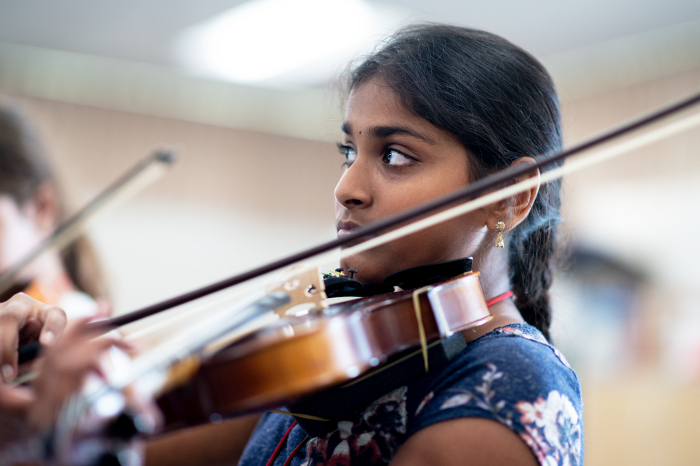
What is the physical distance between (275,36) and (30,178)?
1807 mm

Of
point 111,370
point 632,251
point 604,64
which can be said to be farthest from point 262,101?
point 111,370

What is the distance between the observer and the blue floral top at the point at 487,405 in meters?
0.54

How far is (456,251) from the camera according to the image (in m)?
0.77

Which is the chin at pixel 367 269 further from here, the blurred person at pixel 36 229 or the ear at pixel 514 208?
the blurred person at pixel 36 229

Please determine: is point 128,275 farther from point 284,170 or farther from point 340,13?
point 340,13

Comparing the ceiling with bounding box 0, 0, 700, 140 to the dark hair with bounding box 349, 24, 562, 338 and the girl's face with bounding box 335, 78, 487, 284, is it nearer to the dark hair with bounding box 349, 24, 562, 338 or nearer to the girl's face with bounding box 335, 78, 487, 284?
the dark hair with bounding box 349, 24, 562, 338

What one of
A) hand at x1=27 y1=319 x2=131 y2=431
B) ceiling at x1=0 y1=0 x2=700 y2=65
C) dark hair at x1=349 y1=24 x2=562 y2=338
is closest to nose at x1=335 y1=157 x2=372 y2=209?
dark hair at x1=349 y1=24 x2=562 y2=338

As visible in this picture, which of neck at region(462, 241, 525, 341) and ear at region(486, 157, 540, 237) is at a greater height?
ear at region(486, 157, 540, 237)

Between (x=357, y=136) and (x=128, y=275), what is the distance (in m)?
3.05

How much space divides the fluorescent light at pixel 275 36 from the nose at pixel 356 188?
1.78 meters

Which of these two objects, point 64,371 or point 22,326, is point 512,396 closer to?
point 64,371

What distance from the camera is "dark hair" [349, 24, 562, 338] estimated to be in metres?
0.78

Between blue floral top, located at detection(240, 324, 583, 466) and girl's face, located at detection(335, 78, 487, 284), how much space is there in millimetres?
143

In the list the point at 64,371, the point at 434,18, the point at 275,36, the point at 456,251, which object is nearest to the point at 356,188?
the point at 456,251
